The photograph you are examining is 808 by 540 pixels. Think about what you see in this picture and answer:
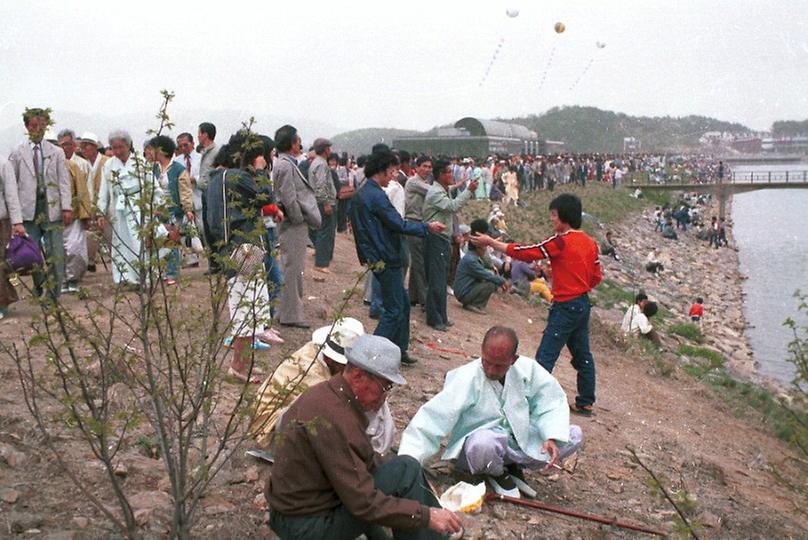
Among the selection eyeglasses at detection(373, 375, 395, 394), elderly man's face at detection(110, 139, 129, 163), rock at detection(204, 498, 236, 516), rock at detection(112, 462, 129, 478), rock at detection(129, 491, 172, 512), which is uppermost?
elderly man's face at detection(110, 139, 129, 163)

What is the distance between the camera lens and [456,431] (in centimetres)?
485

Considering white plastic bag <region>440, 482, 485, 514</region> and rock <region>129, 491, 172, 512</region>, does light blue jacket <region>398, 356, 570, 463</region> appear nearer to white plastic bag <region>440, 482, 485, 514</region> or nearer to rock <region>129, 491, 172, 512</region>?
white plastic bag <region>440, 482, 485, 514</region>

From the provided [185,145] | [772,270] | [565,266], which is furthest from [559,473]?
[772,270]

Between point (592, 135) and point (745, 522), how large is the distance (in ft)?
329

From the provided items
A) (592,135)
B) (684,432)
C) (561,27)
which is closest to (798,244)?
(561,27)

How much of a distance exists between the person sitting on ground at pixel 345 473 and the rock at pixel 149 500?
80 cm

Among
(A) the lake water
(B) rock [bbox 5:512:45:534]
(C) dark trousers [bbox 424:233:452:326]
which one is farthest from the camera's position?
(A) the lake water

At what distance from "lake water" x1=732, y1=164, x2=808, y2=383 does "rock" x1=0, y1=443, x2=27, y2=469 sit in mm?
8839

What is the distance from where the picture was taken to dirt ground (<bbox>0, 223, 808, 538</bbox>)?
165 inches

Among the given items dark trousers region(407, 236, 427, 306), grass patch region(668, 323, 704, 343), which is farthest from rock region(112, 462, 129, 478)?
grass patch region(668, 323, 704, 343)

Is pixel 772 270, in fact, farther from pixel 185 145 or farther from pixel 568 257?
pixel 568 257

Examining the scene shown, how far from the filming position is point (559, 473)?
218 inches

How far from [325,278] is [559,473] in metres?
5.51

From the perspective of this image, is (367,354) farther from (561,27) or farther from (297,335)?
(561,27)
